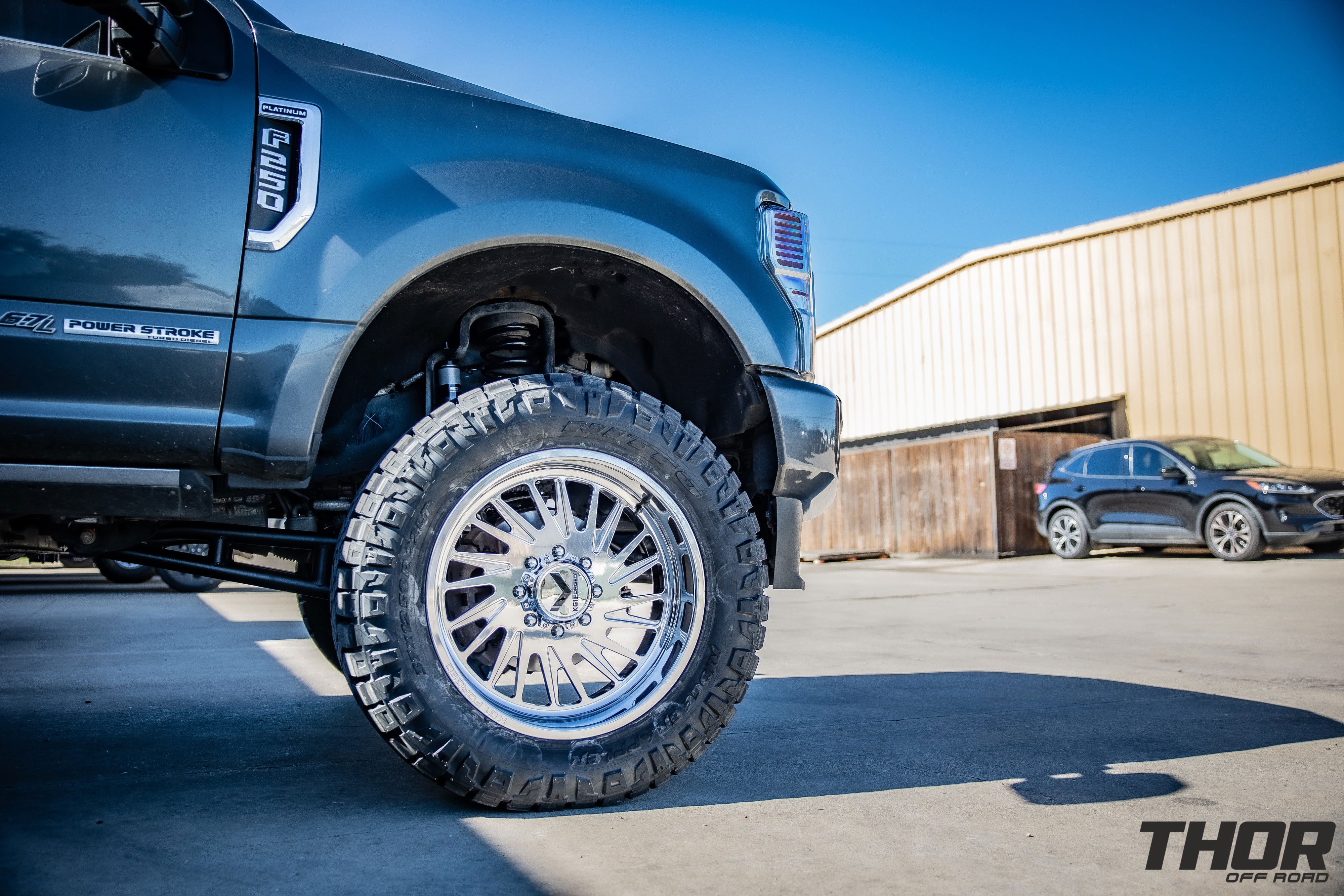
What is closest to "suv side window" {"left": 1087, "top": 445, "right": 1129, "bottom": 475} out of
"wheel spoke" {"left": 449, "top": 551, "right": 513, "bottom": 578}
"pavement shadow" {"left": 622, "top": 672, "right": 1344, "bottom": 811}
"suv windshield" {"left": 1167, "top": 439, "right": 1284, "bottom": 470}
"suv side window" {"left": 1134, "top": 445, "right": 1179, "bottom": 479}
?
"suv side window" {"left": 1134, "top": 445, "right": 1179, "bottom": 479}

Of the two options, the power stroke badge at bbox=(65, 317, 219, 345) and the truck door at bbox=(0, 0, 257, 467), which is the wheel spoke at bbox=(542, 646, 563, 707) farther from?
the power stroke badge at bbox=(65, 317, 219, 345)

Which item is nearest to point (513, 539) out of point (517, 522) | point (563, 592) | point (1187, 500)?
point (517, 522)

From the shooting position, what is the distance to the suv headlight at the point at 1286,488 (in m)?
9.66

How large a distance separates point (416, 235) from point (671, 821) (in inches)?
55.1

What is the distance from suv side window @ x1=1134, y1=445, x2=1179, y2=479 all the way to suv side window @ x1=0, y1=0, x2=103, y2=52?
36.3ft

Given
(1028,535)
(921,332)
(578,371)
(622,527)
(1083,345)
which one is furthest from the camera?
(921,332)

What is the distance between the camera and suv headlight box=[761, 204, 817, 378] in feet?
8.23

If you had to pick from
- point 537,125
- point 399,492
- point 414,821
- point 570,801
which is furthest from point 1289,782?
point 537,125

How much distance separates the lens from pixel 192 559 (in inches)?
93.0

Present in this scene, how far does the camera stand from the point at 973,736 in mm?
2797

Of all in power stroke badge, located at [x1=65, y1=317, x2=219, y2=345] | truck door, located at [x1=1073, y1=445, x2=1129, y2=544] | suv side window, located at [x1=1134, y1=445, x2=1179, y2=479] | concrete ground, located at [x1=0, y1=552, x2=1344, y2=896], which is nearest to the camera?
concrete ground, located at [x1=0, y1=552, x2=1344, y2=896]

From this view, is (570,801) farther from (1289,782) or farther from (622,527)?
(1289,782)

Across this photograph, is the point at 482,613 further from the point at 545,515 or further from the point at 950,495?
the point at 950,495

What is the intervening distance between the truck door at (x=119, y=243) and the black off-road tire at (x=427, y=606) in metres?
0.46
